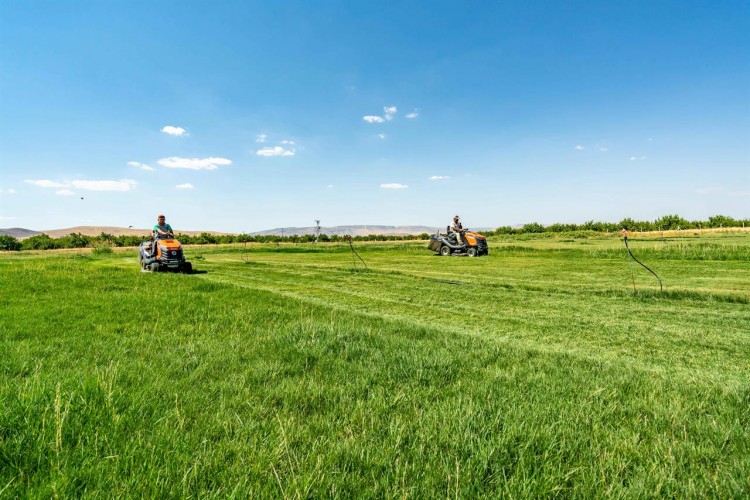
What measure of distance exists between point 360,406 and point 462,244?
75.5 feet

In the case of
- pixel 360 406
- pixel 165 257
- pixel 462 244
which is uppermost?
pixel 462 244

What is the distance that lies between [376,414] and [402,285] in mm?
9616

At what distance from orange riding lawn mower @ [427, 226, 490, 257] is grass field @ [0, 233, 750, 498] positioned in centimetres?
1760

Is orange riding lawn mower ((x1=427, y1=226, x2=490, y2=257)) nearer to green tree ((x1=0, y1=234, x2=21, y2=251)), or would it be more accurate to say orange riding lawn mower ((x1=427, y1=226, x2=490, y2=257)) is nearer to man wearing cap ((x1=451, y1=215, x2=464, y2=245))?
man wearing cap ((x1=451, y1=215, x2=464, y2=245))

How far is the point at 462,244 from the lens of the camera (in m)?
24.9

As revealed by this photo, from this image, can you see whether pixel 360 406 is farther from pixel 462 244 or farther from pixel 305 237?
pixel 305 237

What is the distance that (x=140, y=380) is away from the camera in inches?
122

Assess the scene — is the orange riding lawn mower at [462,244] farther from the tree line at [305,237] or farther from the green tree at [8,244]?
the green tree at [8,244]

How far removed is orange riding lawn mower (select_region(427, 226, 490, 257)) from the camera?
2439 cm

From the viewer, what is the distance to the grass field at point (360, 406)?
1881mm

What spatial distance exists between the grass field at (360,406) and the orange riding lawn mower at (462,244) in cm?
1760

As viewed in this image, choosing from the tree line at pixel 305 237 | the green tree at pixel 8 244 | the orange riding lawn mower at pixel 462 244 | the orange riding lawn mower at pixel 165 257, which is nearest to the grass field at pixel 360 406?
the orange riding lawn mower at pixel 165 257

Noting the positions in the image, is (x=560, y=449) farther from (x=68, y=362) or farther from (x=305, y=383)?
(x=68, y=362)

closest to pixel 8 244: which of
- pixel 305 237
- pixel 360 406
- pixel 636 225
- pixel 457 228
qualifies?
pixel 305 237
